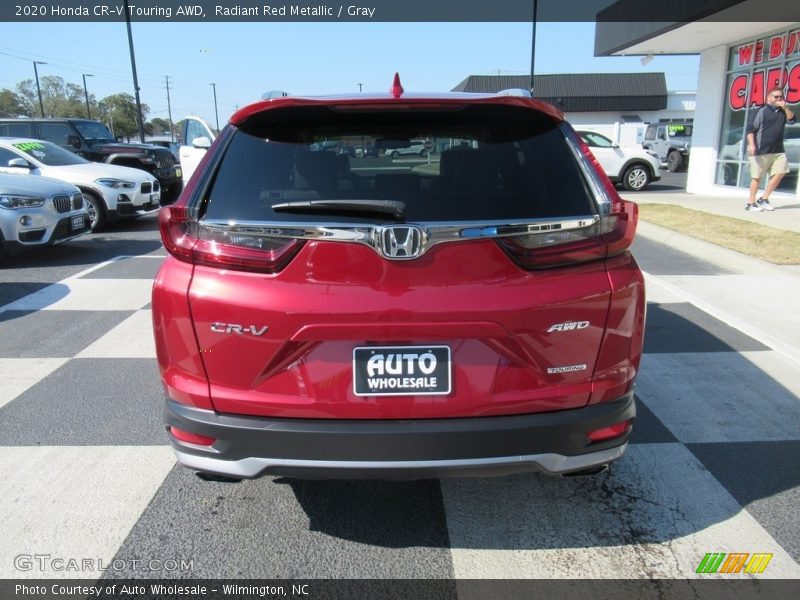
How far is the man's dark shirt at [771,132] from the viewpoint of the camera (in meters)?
11.1

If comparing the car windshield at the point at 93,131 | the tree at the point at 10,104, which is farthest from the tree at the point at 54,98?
the car windshield at the point at 93,131

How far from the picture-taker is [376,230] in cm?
210

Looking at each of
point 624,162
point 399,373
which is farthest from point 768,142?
point 399,373

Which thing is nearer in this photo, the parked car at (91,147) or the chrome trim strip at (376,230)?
the chrome trim strip at (376,230)

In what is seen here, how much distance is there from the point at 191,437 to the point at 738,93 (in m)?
16.8

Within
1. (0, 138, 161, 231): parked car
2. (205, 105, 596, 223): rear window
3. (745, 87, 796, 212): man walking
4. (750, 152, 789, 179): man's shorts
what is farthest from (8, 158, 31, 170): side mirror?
(750, 152, 789, 179): man's shorts

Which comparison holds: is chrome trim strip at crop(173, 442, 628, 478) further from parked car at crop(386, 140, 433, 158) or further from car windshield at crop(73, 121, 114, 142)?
car windshield at crop(73, 121, 114, 142)

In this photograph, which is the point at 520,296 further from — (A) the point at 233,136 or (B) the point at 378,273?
(A) the point at 233,136

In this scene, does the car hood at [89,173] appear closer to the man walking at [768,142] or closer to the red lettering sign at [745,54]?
the man walking at [768,142]

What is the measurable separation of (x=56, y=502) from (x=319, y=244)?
187cm

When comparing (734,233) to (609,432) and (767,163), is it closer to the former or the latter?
(767,163)

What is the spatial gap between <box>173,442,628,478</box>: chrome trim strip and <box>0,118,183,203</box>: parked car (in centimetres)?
1251

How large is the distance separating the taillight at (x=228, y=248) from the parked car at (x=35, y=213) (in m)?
6.52

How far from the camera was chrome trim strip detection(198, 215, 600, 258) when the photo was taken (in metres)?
2.10
